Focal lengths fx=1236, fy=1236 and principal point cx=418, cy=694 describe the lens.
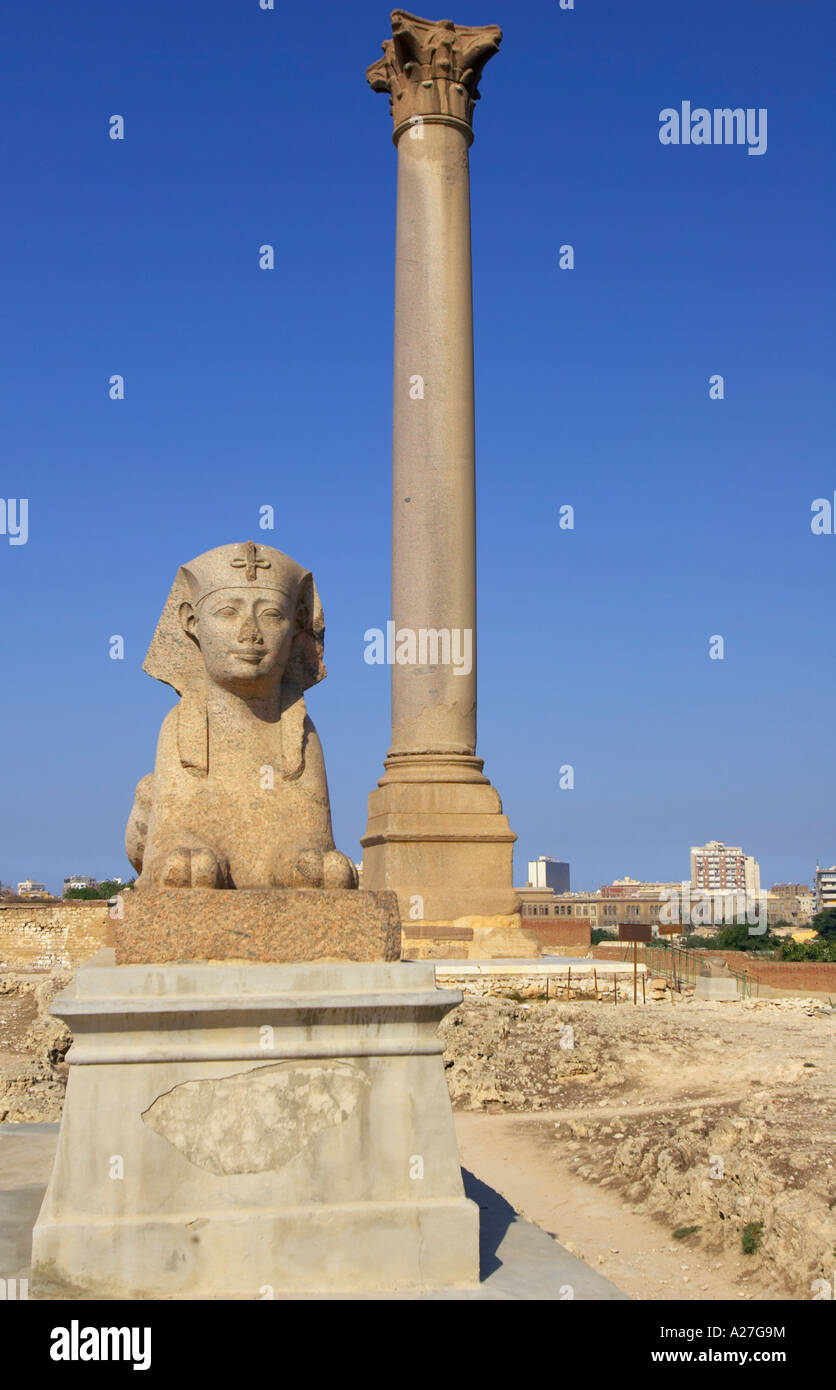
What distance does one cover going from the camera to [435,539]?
16.2 meters

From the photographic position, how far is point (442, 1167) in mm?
4250

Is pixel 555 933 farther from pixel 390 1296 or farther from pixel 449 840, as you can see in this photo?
pixel 390 1296

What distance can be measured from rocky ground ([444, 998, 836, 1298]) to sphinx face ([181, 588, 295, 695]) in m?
3.35

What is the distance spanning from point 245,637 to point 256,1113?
183 cm

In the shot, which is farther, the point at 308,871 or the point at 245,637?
the point at 245,637

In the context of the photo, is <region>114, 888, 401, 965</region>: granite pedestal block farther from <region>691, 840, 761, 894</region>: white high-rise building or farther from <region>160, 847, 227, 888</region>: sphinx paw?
<region>691, 840, 761, 894</region>: white high-rise building

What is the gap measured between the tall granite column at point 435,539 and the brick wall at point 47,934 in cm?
1106

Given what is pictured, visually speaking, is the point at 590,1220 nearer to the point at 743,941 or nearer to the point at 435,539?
the point at 435,539

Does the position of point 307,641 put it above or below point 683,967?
above

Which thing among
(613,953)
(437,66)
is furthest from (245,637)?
(613,953)

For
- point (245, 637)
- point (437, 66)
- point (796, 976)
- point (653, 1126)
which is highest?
point (437, 66)

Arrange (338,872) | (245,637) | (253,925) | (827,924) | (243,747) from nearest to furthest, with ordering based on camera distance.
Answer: (253,925), (338,872), (245,637), (243,747), (827,924)

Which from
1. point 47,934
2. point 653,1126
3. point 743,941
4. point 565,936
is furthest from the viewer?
point 743,941
